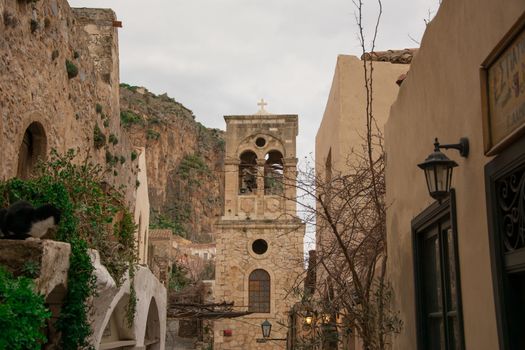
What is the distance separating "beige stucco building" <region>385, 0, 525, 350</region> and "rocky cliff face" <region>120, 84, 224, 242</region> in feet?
190

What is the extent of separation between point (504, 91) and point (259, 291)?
26784mm

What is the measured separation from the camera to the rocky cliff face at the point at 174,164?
65.8 metres

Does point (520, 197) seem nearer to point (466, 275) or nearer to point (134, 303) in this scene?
point (466, 275)

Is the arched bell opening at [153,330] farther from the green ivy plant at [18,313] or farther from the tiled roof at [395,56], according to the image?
the green ivy plant at [18,313]

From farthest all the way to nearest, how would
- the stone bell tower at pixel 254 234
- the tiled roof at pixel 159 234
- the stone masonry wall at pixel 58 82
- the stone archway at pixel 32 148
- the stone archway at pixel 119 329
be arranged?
the tiled roof at pixel 159 234
the stone bell tower at pixel 254 234
the stone archway at pixel 32 148
the stone archway at pixel 119 329
the stone masonry wall at pixel 58 82

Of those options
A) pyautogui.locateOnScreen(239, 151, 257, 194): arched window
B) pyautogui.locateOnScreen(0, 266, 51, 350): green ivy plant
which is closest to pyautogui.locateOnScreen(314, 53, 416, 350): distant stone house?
pyautogui.locateOnScreen(0, 266, 51, 350): green ivy plant

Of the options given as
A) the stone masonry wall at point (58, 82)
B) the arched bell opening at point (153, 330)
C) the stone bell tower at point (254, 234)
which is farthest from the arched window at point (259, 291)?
the arched bell opening at point (153, 330)

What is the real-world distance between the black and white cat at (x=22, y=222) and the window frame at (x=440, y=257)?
9.56 ft

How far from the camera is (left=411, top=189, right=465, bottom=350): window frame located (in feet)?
12.7

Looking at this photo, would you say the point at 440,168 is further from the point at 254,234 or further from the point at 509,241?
the point at 254,234

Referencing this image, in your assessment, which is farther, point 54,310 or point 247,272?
point 247,272

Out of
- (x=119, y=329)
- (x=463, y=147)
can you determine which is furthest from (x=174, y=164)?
(x=463, y=147)

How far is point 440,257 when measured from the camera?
437 cm

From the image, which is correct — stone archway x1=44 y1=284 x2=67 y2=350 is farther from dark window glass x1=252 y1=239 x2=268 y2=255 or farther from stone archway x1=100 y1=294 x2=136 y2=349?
dark window glass x1=252 y1=239 x2=268 y2=255
